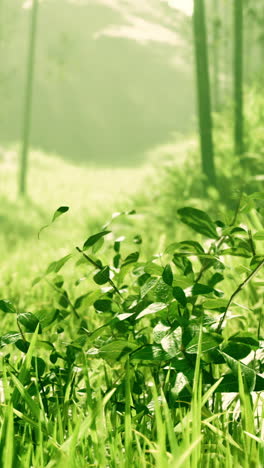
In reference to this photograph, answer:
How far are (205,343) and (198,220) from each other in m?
0.33

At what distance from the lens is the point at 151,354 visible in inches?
44.3

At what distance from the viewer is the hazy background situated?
3053 cm

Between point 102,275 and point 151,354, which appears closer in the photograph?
point 151,354

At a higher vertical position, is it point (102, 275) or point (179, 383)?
point (102, 275)

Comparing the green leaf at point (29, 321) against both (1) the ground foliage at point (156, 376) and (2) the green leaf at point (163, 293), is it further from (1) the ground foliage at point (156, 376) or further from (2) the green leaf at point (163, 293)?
(2) the green leaf at point (163, 293)

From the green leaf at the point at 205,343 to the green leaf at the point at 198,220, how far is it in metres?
0.30

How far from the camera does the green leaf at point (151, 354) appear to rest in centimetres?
111

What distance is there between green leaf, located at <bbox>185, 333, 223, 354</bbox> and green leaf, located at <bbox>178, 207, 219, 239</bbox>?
30 centimetres

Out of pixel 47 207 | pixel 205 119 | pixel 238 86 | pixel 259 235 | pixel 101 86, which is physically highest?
pixel 101 86

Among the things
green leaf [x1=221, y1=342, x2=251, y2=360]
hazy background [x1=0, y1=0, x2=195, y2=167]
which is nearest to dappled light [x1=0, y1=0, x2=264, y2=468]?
green leaf [x1=221, y1=342, x2=251, y2=360]

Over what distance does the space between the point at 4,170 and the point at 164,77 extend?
2349 cm

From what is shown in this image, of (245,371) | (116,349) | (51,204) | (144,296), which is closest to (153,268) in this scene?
(144,296)

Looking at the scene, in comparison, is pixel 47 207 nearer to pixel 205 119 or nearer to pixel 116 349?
pixel 205 119

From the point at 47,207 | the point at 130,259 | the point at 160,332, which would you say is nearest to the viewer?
the point at 160,332
